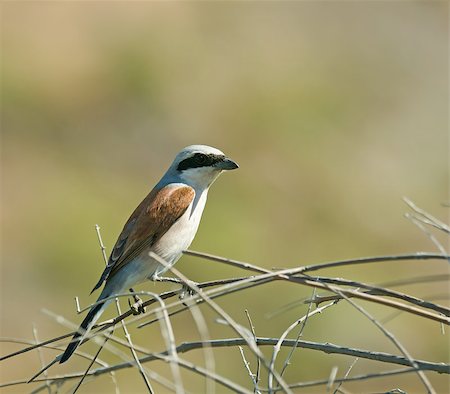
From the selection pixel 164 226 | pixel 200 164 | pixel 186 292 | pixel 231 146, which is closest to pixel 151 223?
pixel 164 226

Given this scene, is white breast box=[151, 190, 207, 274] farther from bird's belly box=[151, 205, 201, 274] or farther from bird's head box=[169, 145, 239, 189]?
bird's head box=[169, 145, 239, 189]

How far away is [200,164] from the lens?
3.61 metres

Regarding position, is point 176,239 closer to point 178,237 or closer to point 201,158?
point 178,237

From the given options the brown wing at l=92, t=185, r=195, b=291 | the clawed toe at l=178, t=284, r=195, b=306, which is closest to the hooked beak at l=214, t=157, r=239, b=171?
the brown wing at l=92, t=185, r=195, b=291

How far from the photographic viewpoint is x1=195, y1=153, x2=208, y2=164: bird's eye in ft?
11.7

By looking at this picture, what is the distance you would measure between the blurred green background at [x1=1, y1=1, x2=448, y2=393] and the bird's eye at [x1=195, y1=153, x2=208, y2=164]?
10.1 ft

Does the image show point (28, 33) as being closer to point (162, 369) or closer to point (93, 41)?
point (93, 41)

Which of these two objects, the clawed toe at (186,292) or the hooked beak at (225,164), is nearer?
the clawed toe at (186,292)

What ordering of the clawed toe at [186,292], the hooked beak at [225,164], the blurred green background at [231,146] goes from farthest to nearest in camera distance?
the blurred green background at [231,146], the hooked beak at [225,164], the clawed toe at [186,292]

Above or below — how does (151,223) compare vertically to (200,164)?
below

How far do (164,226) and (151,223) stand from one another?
6 cm

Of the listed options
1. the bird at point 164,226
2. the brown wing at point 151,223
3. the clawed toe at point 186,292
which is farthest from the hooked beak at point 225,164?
the clawed toe at point 186,292

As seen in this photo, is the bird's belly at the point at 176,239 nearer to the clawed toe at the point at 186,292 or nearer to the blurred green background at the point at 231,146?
the clawed toe at the point at 186,292

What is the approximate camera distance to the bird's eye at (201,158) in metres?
3.56
